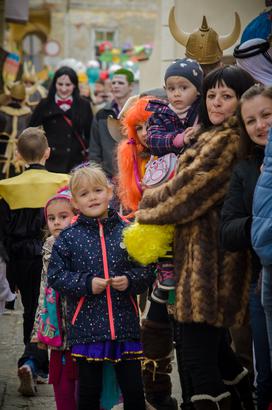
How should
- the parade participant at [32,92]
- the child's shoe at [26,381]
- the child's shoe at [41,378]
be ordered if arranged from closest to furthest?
the child's shoe at [26,381]
the child's shoe at [41,378]
the parade participant at [32,92]

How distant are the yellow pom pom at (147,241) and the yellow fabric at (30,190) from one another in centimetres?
185

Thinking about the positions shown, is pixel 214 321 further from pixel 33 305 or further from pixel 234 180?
pixel 33 305

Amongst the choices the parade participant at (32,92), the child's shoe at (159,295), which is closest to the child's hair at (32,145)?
the child's shoe at (159,295)

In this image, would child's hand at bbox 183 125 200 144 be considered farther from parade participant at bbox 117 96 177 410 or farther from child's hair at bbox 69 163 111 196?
parade participant at bbox 117 96 177 410

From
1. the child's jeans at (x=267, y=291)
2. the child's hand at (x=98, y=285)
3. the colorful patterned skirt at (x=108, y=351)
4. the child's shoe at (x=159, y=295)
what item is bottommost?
the colorful patterned skirt at (x=108, y=351)

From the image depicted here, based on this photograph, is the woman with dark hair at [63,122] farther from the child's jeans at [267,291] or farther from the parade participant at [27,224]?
the child's jeans at [267,291]

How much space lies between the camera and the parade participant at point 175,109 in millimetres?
5848

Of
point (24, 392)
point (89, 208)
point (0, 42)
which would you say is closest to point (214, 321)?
point (89, 208)

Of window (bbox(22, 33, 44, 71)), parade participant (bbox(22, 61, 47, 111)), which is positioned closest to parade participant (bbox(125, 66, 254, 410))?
parade participant (bbox(22, 61, 47, 111))

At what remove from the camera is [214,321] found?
16.5 ft

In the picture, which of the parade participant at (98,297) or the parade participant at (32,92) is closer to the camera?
the parade participant at (98,297)

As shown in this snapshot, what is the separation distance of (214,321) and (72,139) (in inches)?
260

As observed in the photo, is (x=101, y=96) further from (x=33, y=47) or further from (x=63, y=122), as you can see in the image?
(x=33, y=47)

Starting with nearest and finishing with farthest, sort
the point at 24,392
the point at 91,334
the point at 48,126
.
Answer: the point at 91,334, the point at 24,392, the point at 48,126
